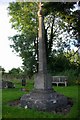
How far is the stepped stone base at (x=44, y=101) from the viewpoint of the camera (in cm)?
1071

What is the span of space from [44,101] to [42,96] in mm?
376

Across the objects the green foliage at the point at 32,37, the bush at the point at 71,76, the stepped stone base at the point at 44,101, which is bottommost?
the stepped stone base at the point at 44,101

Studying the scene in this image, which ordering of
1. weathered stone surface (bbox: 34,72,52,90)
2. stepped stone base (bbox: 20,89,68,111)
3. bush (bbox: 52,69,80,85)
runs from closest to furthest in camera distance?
stepped stone base (bbox: 20,89,68,111)
weathered stone surface (bbox: 34,72,52,90)
bush (bbox: 52,69,80,85)

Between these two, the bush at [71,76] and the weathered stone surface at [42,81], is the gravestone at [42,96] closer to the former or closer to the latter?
the weathered stone surface at [42,81]

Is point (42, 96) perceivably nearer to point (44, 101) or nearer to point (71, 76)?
point (44, 101)

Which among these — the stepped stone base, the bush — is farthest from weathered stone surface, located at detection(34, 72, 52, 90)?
the bush

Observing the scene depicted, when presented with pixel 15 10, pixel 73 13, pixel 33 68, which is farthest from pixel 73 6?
pixel 33 68

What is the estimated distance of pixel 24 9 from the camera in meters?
29.1

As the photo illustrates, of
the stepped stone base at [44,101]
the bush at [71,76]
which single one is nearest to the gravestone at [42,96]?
the stepped stone base at [44,101]

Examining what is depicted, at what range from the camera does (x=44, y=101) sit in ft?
35.4

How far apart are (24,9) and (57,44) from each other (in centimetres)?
511

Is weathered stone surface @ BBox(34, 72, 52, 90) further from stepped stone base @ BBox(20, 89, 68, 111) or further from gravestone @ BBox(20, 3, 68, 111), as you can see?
stepped stone base @ BBox(20, 89, 68, 111)

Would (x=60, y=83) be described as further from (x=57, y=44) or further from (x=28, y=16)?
(x=28, y=16)

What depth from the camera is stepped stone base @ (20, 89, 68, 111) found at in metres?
10.7
